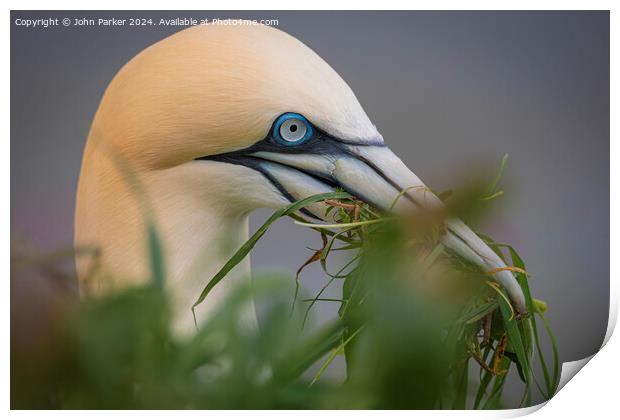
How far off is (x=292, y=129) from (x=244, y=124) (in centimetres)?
9

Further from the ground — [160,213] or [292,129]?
[292,129]

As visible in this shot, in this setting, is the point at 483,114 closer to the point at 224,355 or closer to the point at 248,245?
the point at 248,245

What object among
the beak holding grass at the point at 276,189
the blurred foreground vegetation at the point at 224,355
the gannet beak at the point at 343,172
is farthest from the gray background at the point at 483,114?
the blurred foreground vegetation at the point at 224,355

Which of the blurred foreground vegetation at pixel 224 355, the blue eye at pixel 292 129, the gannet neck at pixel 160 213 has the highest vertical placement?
the blue eye at pixel 292 129

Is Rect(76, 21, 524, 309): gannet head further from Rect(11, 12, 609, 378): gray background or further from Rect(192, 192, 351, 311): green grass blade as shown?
Rect(192, 192, 351, 311): green grass blade

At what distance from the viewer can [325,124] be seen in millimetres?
1519

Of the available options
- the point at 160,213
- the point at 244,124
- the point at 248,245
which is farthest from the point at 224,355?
the point at 160,213

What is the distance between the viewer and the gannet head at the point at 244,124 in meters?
1.48

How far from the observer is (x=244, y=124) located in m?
1.53

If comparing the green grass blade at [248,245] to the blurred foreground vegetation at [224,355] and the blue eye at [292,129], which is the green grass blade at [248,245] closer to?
the blue eye at [292,129]
